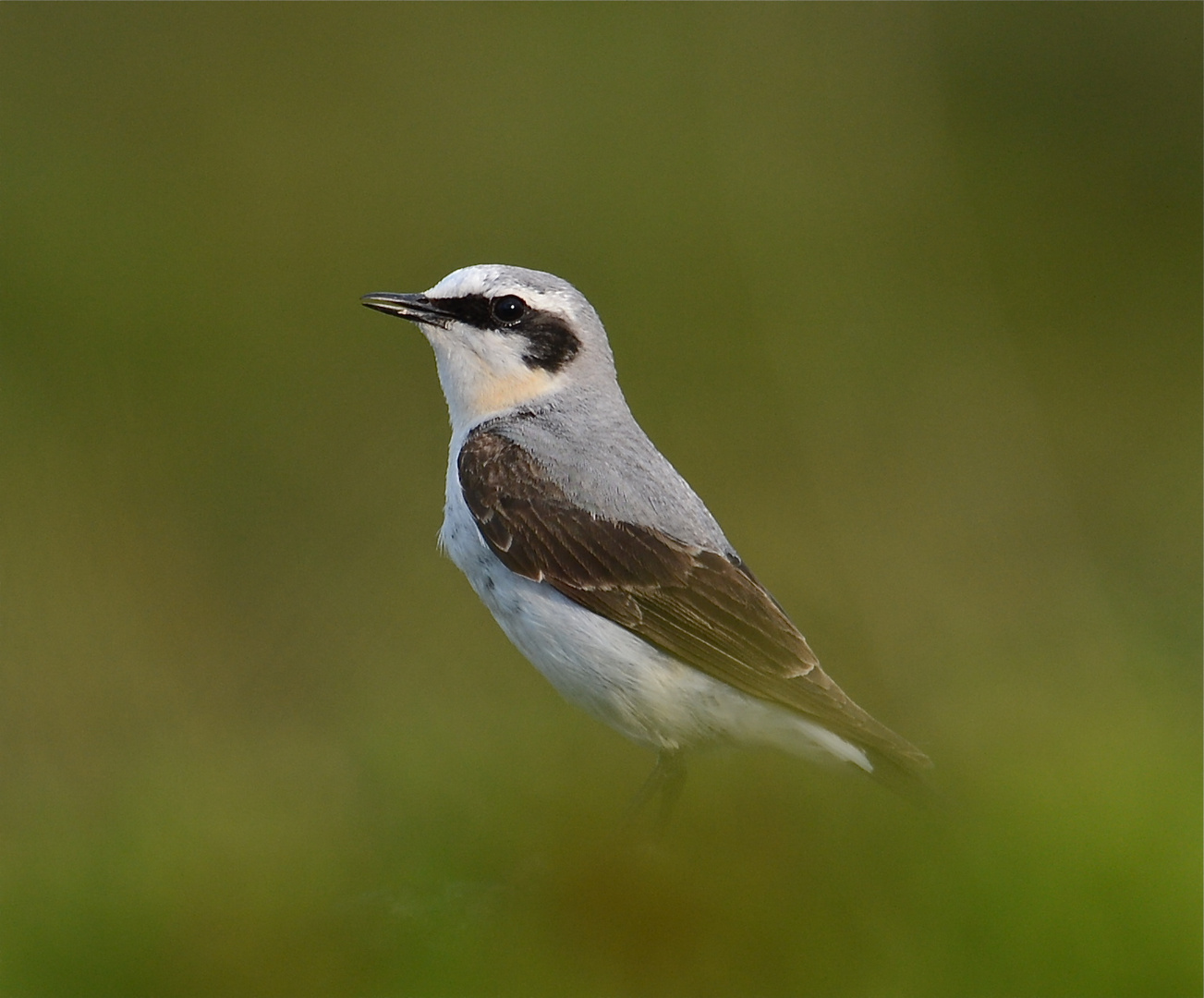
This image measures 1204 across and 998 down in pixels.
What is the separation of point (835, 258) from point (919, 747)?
9496 millimetres

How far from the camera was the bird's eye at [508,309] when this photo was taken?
261 inches

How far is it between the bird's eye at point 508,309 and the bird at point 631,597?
1.2 inches

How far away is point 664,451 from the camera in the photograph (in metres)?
13.1

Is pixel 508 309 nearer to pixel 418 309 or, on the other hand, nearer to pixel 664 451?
pixel 418 309

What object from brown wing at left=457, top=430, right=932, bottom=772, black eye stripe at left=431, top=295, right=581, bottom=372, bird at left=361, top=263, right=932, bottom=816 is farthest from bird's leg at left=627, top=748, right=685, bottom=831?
black eye stripe at left=431, top=295, right=581, bottom=372

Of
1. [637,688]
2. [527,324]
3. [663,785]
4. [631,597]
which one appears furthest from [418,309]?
[663,785]

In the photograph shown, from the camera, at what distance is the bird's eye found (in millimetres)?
6617

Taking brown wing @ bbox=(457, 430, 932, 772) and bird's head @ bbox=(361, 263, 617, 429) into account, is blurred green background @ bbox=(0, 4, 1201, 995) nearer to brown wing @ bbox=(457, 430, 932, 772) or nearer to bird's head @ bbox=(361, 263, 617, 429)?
brown wing @ bbox=(457, 430, 932, 772)

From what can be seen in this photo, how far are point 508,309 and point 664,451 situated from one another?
256 inches

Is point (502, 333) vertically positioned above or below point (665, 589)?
above

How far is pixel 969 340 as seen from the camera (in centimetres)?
1348

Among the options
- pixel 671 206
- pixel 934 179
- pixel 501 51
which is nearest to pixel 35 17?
pixel 501 51

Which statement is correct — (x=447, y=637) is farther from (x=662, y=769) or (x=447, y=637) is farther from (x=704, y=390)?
(x=662, y=769)

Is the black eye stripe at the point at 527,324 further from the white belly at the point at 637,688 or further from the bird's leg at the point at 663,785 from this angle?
the bird's leg at the point at 663,785
